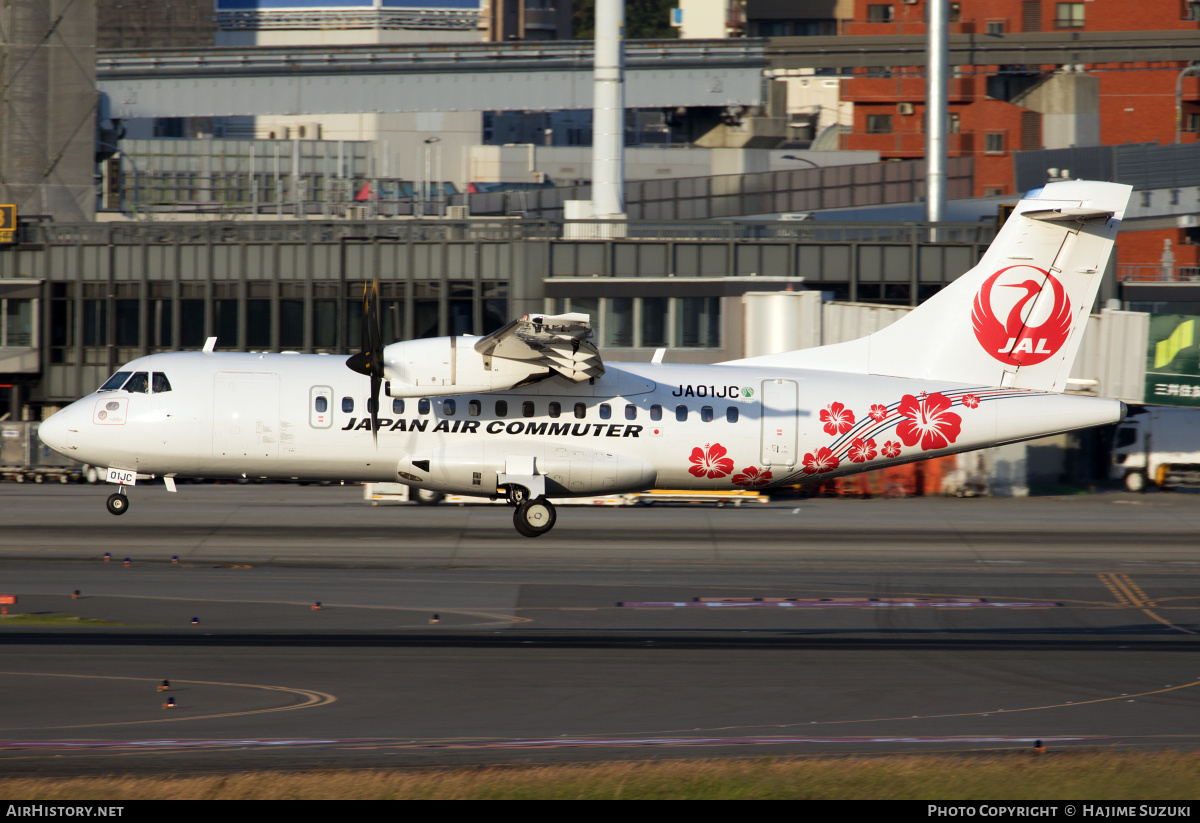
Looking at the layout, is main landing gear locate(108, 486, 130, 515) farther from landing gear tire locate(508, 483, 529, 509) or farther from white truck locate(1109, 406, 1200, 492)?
white truck locate(1109, 406, 1200, 492)

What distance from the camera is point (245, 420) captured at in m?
25.8

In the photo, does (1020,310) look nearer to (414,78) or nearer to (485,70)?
(485,70)

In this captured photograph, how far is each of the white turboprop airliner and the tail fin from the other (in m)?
0.03

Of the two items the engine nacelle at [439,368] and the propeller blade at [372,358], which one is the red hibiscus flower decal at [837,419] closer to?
the engine nacelle at [439,368]

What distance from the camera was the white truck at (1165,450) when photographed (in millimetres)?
40906

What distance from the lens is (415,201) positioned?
6806 centimetres

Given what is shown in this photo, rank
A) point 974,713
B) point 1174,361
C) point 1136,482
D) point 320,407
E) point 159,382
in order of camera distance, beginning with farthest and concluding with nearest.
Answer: point 1136,482 → point 1174,361 → point 159,382 → point 320,407 → point 974,713

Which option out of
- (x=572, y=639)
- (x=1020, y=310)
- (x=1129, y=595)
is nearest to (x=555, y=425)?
(x=572, y=639)

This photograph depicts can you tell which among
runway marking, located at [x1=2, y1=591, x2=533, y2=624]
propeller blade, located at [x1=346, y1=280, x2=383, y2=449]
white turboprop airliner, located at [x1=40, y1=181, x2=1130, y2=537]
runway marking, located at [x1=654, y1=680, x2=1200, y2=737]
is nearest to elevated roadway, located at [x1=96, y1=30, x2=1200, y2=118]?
white turboprop airliner, located at [x1=40, y1=181, x2=1130, y2=537]

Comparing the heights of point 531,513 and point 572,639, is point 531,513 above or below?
above

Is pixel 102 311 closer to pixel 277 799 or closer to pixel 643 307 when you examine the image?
pixel 643 307

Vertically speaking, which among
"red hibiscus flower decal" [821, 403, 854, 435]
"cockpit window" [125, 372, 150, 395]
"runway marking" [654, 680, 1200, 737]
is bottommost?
"runway marking" [654, 680, 1200, 737]

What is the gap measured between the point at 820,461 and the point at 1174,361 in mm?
18694

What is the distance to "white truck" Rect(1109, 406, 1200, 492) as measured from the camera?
134 feet
